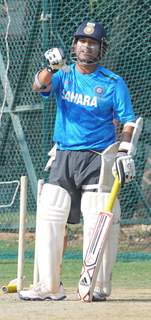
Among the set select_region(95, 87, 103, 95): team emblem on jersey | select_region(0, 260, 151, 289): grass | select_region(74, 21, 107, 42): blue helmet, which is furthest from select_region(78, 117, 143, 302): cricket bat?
select_region(0, 260, 151, 289): grass

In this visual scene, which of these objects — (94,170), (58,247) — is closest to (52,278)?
(58,247)

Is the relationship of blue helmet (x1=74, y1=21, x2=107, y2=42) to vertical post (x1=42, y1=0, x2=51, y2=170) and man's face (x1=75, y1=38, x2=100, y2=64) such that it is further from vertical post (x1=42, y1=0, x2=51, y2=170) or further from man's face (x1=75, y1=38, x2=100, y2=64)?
vertical post (x1=42, y1=0, x2=51, y2=170)

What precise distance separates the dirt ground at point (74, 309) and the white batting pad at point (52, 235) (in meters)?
0.20

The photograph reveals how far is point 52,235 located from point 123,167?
675 millimetres

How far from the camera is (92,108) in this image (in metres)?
7.77

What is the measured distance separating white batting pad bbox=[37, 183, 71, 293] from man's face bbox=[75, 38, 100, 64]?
93 centimetres

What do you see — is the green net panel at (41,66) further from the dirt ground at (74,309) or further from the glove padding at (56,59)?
the glove padding at (56,59)

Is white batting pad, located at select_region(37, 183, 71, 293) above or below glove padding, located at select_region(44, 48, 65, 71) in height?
below

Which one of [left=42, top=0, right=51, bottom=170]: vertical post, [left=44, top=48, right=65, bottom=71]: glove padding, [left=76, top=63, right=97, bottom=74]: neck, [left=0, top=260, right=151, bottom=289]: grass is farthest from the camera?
[left=42, top=0, right=51, bottom=170]: vertical post

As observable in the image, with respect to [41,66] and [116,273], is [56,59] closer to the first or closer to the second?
[116,273]

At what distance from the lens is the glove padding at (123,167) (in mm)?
7566

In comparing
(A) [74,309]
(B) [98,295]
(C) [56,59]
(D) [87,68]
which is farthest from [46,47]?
(A) [74,309]

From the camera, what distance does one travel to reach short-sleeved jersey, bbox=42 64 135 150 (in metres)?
7.75

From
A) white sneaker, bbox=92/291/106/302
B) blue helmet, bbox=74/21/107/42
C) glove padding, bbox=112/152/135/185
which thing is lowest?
white sneaker, bbox=92/291/106/302
